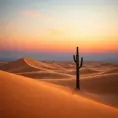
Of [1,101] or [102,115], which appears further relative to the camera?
[102,115]

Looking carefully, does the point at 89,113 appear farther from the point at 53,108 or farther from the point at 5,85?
the point at 5,85

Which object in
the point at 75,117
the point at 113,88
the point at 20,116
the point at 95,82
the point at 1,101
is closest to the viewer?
the point at 20,116

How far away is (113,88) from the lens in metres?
13.5

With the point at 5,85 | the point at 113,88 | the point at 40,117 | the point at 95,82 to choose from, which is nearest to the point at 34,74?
the point at 95,82

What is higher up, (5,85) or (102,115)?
(5,85)

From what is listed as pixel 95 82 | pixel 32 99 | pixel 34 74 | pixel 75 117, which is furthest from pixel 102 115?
pixel 34 74

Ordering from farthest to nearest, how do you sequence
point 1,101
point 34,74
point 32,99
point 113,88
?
1. point 34,74
2. point 113,88
3. point 32,99
4. point 1,101

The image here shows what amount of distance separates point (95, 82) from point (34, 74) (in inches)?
397

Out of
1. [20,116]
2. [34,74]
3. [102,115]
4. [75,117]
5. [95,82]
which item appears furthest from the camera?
[34,74]

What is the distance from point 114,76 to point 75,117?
11.0 m

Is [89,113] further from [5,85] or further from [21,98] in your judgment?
[5,85]

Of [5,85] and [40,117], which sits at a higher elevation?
[5,85]

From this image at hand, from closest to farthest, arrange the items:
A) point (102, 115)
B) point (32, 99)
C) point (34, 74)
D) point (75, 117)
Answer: point (75, 117)
point (32, 99)
point (102, 115)
point (34, 74)

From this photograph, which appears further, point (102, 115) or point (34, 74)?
point (34, 74)
